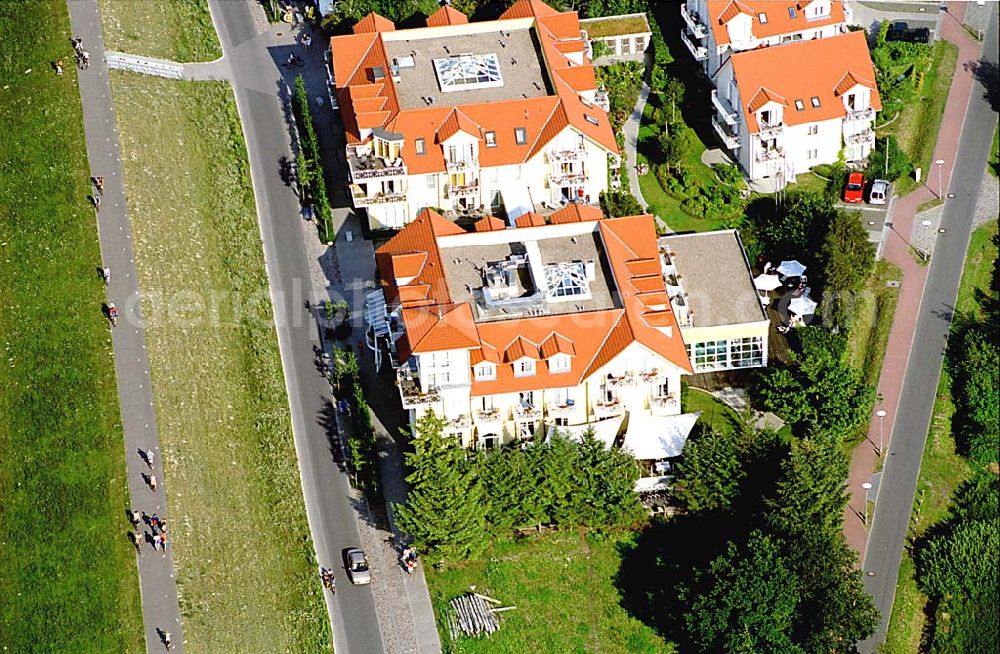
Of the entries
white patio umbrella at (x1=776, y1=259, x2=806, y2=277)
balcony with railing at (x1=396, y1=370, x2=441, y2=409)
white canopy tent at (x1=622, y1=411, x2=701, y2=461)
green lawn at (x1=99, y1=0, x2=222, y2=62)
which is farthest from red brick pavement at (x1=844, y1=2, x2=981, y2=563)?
green lawn at (x1=99, y1=0, x2=222, y2=62)

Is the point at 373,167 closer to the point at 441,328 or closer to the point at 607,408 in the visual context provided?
the point at 441,328

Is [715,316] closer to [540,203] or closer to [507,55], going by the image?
[540,203]

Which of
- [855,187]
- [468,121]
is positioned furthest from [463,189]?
[855,187]

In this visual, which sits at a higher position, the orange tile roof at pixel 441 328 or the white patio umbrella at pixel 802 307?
the orange tile roof at pixel 441 328

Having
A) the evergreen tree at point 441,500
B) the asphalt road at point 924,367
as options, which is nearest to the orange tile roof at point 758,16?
the asphalt road at point 924,367

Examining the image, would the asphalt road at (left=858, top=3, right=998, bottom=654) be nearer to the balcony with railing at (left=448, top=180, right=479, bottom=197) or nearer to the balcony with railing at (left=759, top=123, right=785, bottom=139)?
the balcony with railing at (left=759, top=123, right=785, bottom=139)

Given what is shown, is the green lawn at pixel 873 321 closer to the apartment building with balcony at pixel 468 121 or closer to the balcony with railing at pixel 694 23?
the apartment building with balcony at pixel 468 121
